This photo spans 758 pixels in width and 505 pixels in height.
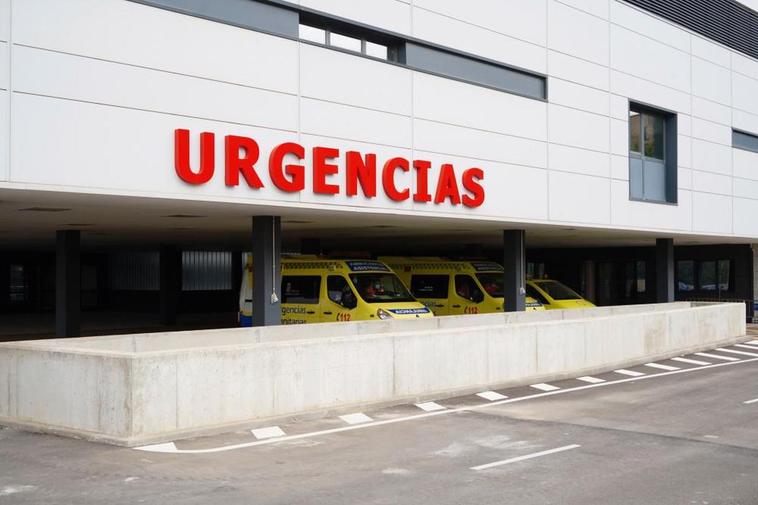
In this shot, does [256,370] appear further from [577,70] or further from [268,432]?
[577,70]

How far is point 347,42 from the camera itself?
17.5 meters

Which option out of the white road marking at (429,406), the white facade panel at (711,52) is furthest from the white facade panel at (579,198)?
the white road marking at (429,406)

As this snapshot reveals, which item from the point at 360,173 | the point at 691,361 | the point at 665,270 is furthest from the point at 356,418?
the point at 665,270

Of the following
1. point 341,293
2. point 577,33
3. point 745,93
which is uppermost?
point 745,93

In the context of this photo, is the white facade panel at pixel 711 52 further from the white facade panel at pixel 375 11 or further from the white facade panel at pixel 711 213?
the white facade panel at pixel 375 11

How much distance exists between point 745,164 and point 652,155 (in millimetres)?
6693

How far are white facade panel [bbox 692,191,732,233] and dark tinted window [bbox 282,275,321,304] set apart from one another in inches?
594

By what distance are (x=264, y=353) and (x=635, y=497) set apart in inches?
227

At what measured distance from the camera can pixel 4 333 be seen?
92.2ft

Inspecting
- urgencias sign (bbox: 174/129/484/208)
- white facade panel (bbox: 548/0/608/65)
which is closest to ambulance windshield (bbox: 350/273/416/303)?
urgencias sign (bbox: 174/129/484/208)

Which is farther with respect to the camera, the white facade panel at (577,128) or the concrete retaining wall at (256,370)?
the white facade panel at (577,128)

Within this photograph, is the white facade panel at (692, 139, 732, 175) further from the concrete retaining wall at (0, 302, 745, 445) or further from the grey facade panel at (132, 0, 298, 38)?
the grey facade panel at (132, 0, 298, 38)

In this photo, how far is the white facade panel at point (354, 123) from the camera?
1603 centimetres

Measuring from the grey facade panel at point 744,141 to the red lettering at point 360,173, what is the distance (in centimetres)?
2010
